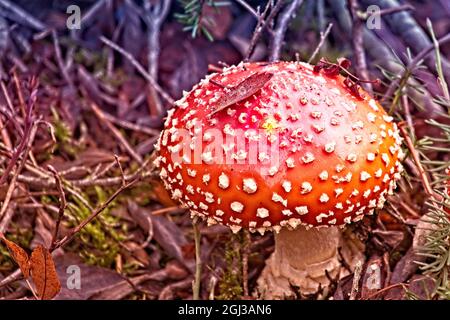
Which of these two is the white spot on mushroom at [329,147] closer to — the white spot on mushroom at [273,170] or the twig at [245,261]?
the white spot on mushroom at [273,170]

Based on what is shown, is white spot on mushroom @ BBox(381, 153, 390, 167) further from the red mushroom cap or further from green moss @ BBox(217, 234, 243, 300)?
green moss @ BBox(217, 234, 243, 300)

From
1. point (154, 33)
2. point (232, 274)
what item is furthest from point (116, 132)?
point (232, 274)

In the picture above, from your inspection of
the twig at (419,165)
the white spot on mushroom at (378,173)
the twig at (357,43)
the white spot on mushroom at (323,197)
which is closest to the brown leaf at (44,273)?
the white spot on mushroom at (323,197)

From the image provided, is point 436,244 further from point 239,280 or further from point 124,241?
point 124,241

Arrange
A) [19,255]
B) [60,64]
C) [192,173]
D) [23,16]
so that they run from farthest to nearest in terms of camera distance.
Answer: [23,16], [60,64], [192,173], [19,255]

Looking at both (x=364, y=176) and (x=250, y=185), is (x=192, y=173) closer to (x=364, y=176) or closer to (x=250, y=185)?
(x=250, y=185)
